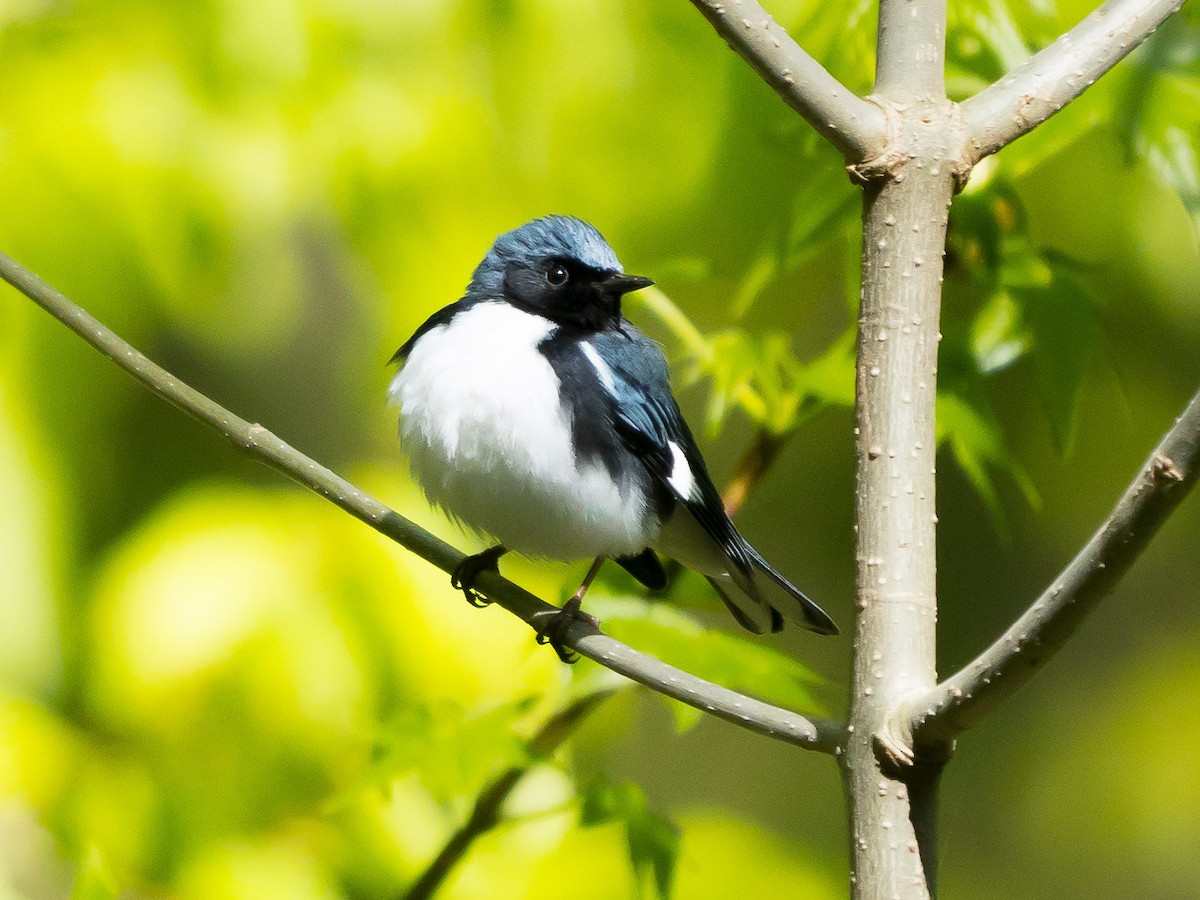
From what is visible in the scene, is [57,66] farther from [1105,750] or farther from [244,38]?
[1105,750]

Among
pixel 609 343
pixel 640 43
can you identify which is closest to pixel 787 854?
pixel 609 343

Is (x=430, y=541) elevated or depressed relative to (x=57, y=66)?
depressed

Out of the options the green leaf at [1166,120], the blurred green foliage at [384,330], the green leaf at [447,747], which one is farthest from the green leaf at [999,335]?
the green leaf at [447,747]

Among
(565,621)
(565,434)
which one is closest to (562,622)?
(565,621)

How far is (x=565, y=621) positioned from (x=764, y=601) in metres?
0.44

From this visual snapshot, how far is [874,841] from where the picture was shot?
42.2 inches

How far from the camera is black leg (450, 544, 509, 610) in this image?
1920 mm

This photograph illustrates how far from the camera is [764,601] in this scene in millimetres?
2031

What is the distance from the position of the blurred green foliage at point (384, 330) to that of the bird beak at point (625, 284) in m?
0.03

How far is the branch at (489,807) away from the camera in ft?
5.62

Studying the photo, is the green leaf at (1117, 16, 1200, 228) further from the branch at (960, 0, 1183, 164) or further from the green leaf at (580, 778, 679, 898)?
the green leaf at (580, 778, 679, 898)

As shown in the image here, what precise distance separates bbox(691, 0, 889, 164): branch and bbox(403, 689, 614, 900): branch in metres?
0.85

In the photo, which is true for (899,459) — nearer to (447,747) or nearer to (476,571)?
(447,747)

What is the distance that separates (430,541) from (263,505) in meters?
0.75
